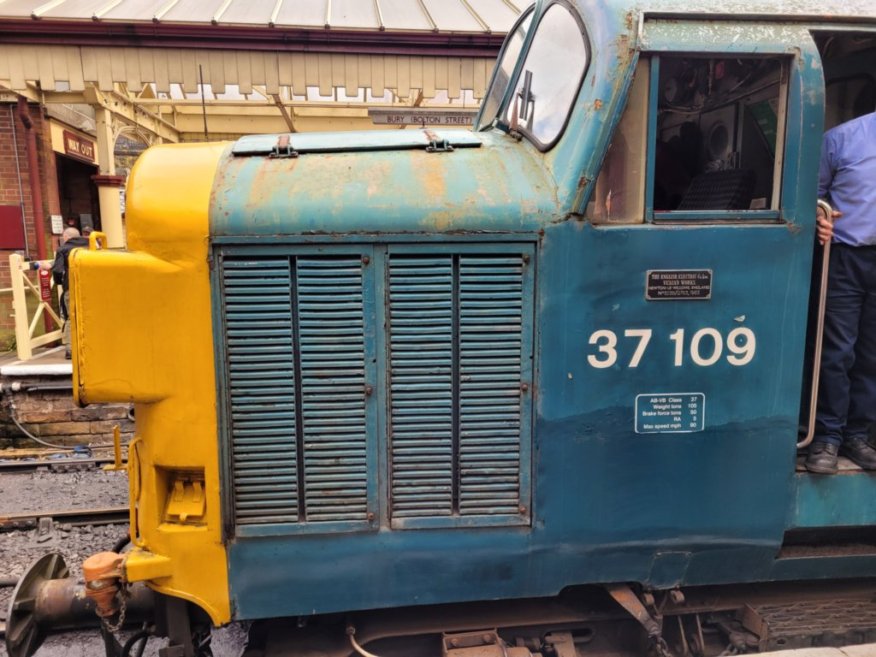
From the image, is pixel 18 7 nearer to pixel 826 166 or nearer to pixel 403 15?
pixel 403 15

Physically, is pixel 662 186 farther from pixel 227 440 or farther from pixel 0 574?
pixel 0 574

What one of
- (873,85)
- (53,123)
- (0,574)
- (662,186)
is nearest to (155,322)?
(662,186)

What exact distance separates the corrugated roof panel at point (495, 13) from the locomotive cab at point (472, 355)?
6.14m

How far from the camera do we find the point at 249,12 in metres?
8.15

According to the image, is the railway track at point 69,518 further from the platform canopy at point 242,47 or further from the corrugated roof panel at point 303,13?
the corrugated roof panel at point 303,13

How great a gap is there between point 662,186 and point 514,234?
1.21 metres

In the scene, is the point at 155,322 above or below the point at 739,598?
above

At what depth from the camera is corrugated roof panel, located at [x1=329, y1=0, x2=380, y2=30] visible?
788 cm

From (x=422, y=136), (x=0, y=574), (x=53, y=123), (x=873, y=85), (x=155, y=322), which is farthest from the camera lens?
(x=53, y=123)

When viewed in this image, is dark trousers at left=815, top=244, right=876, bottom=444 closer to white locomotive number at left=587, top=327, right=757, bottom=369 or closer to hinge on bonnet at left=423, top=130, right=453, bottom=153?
white locomotive number at left=587, top=327, right=757, bottom=369

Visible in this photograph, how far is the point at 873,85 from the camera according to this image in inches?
124

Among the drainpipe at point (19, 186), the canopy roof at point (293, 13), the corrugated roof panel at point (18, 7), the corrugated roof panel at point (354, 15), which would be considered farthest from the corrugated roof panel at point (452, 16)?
the drainpipe at point (19, 186)

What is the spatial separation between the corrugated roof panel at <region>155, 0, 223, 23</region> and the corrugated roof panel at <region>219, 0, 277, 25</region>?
0.19 metres

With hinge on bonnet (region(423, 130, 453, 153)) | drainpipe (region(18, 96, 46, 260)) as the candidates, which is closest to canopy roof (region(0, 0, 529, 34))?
drainpipe (region(18, 96, 46, 260))
